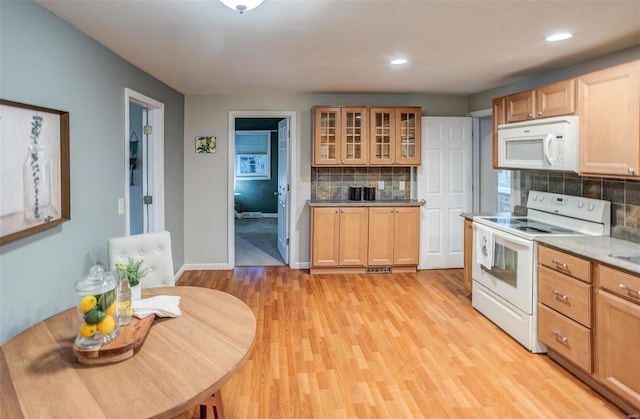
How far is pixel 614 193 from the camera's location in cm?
308

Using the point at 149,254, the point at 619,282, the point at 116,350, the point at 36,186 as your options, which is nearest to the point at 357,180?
the point at 149,254

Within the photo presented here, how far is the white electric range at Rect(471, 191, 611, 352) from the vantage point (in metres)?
3.08

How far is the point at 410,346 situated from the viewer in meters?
3.21

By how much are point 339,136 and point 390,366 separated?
9.93ft

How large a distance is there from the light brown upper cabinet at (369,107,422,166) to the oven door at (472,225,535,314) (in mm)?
1756

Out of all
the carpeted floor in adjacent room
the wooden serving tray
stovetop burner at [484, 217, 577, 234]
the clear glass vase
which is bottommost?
the carpeted floor in adjacent room

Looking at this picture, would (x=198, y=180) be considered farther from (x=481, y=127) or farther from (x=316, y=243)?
(x=481, y=127)

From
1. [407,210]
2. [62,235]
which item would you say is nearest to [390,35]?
[62,235]

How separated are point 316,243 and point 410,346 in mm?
2177

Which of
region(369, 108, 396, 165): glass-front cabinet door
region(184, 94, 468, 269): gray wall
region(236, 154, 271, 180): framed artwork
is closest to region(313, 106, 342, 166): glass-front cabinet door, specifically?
region(184, 94, 468, 269): gray wall

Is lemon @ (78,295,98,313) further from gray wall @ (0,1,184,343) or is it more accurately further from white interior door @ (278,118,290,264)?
white interior door @ (278,118,290,264)

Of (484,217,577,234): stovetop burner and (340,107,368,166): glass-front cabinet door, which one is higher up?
(340,107,368,166): glass-front cabinet door

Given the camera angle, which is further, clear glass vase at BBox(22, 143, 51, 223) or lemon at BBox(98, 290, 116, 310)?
clear glass vase at BBox(22, 143, 51, 223)

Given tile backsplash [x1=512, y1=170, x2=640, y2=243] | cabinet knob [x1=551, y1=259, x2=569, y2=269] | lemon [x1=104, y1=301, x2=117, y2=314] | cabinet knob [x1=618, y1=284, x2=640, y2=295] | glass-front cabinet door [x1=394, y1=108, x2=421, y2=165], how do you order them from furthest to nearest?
glass-front cabinet door [x1=394, y1=108, x2=421, y2=165]
tile backsplash [x1=512, y1=170, x2=640, y2=243]
cabinet knob [x1=551, y1=259, x2=569, y2=269]
cabinet knob [x1=618, y1=284, x2=640, y2=295]
lemon [x1=104, y1=301, x2=117, y2=314]
